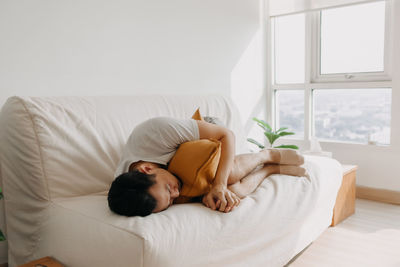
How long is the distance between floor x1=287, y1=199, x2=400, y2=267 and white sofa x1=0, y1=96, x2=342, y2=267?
0.37 ft

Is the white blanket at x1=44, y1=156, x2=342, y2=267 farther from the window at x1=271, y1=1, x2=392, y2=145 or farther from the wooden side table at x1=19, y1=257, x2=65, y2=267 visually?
the window at x1=271, y1=1, x2=392, y2=145

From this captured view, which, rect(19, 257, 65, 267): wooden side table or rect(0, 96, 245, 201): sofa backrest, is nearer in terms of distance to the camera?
rect(19, 257, 65, 267): wooden side table

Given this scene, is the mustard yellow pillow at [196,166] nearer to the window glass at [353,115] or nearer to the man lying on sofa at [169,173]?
the man lying on sofa at [169,173]

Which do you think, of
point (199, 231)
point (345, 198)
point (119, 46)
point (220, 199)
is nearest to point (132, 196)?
point (199, 231)

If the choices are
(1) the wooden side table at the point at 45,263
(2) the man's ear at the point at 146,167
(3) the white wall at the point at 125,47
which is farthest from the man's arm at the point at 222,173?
(3) the white wall at the point at 125,47

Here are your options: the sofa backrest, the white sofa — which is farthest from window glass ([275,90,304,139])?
the sofa backrest

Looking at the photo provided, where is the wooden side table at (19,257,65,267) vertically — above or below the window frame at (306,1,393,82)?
below

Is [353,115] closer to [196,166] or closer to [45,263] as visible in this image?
[196,166]

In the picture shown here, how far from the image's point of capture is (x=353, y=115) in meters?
3.33

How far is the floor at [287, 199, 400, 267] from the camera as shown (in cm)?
207

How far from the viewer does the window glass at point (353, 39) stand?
10.3 feet

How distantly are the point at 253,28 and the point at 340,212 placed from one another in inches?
73.5

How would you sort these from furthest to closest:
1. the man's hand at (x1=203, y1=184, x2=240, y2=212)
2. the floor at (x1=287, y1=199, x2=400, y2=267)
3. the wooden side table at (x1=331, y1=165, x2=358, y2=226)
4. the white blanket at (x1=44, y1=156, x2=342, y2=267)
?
the wooden side table at (x1=331, y1=165, x2=358, y2=226) < the floor at (x1=287, y1=199, x2=400, y2=267) < the man's hand at (x1=203, y1=184, x2=240, y2=212) < the white blanket at (x1=44, y1=156, x2=342, y2=267)

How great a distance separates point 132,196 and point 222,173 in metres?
0.51
